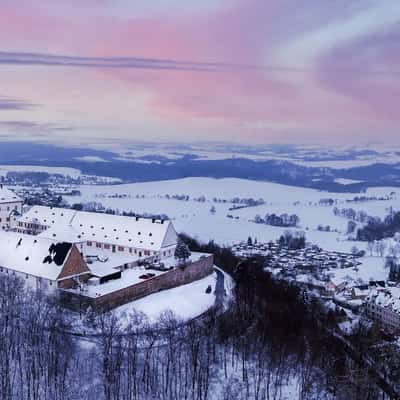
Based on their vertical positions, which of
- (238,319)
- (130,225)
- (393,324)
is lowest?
(393,324)

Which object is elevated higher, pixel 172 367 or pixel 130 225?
pixel 130 225

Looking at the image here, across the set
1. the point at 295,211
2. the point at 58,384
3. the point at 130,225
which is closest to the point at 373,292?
the point at 130,225

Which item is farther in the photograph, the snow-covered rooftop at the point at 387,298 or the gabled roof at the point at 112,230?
the snow-covered rooftop at the point at 387,298

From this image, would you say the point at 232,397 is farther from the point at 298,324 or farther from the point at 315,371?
the point at 298,324

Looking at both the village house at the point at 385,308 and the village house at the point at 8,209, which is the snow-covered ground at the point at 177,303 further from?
the village house at the point at 8,209

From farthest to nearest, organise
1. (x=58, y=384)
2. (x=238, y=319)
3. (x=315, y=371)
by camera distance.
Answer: (x=238, y=319)
(x=315, y=371)
(x=58, y=384)

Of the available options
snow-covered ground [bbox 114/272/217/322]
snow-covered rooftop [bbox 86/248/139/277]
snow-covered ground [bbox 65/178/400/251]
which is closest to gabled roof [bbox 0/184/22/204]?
snow-covered rooftop [bbox 86/248/139/277]

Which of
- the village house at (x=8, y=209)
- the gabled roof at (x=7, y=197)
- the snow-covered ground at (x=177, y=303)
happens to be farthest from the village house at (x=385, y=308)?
the gabled roof at (x=7, y=197)
